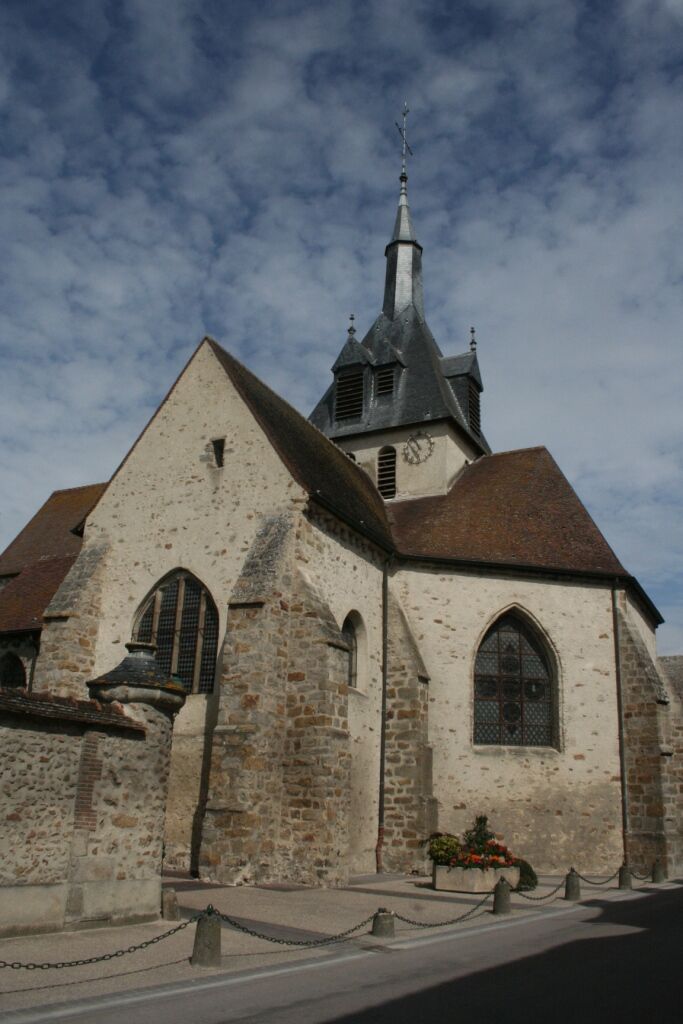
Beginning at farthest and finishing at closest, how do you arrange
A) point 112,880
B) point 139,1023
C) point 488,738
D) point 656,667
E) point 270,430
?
point 656,667 → point 488,738 → point 270,430 → point 112,880 → point 139,1023

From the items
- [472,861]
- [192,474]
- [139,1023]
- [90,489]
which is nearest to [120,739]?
[139,1023]

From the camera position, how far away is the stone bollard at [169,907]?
943cm

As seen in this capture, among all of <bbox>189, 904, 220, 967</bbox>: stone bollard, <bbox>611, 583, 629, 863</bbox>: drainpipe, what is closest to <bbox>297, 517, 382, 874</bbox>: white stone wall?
<bbox>611, 583, 629, 863</bbox>: drainpipe

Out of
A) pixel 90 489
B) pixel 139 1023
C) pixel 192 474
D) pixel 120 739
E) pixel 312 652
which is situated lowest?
pixel 139 1023

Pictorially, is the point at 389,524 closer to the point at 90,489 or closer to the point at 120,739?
the point at 90,489

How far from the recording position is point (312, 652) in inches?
553

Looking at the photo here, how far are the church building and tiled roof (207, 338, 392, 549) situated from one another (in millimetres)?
96

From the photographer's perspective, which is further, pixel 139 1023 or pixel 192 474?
pixel 192 474

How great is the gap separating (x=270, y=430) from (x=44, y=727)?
8802mm

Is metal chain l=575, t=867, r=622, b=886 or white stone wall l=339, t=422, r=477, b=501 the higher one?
white stone wall l=339, t=422, r=477, b=501

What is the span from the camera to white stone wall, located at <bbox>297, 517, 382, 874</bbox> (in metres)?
15.4

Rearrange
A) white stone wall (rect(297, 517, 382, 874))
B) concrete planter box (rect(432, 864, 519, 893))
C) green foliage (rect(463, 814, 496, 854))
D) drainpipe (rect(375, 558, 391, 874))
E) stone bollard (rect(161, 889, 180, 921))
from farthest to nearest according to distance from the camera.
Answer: drainpipe (rect(375, 558, 391, 874)), white stone wall (rect(297, 517, 382, 874)), green foliage (rect(463, 814, 496, 854)), concrete planter box (rect(432, 864, 519, 893)), stone bollard (rect(161, 889, 180, 921))

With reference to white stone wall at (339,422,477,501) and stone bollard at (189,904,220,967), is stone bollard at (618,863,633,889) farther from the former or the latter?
white stone wall at (339,422,477,501)

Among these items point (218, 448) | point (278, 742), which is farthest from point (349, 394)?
point (278, 742)
